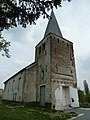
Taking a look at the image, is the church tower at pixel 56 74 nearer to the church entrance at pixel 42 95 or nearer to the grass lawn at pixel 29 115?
the church entrance at pixel 42 95

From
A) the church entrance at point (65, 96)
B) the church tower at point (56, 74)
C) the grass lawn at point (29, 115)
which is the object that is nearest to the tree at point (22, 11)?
the grass lawn at point (29, 115)

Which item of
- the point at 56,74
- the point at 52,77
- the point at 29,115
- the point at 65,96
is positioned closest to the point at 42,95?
the point at 65,96

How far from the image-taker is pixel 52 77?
2086 centimetres

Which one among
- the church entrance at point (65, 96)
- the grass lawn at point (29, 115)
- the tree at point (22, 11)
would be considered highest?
the tree at point (22, 11)

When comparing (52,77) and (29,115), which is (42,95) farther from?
(29,115)

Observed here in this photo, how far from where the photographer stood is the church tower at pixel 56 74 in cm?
2072

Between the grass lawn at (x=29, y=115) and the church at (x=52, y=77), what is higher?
the church at (x=52, y=77)

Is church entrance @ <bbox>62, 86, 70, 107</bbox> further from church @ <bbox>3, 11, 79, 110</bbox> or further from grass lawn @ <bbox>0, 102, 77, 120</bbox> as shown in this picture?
grass lawn @ <bbox>0, 102, 77, 120</bbox>

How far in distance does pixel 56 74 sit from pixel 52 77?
3.05ft

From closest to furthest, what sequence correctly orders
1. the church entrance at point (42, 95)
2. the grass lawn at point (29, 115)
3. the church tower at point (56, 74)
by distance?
the grass lawn at point (29, 115), the church tower at point (56, 74), the church entrance at point (42, 95)

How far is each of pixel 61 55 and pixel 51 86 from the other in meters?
5.58

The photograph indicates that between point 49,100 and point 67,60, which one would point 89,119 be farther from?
point 67,60

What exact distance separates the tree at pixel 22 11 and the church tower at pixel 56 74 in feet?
46.4

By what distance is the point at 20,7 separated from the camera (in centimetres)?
712
